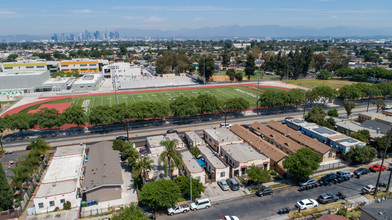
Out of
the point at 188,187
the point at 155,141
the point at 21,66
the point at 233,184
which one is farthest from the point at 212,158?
the point at 21,66

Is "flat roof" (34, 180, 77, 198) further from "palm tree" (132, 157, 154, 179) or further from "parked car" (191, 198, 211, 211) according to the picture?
"parked car" (191, 198, 211, 211)

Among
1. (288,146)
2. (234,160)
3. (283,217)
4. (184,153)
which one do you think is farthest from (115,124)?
(283,217)

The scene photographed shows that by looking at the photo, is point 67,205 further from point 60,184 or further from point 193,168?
point 193,168

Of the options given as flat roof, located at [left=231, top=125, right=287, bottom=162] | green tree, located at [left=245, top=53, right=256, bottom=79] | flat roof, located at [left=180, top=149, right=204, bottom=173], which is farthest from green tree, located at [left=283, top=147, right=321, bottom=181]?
green tree, located at [left=245, top=53, right=256, bottom=79]

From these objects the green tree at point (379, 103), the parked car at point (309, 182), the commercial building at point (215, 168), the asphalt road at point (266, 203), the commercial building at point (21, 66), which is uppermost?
the commercial building at point (21, 66)

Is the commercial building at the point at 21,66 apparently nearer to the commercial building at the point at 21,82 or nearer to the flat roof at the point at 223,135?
the commercial building at the point at 21,82

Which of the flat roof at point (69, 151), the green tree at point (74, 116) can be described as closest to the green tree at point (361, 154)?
the flat roof at point (69, 151)

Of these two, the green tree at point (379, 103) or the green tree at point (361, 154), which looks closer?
the green tree at point (361, 154)
